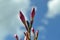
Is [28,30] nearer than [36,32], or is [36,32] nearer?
[28,30]

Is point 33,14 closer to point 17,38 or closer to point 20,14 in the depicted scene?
point 20,14

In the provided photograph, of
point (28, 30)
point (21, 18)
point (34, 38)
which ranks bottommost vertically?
point (34, 38)

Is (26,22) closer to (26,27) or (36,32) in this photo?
(26,27)

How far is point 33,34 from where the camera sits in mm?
2582

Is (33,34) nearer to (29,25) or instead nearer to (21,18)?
(29,25)

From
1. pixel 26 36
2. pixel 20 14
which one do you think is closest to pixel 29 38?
pixel 26 36

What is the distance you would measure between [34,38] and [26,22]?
316 mm

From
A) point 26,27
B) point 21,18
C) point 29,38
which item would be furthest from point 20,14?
point 29,38

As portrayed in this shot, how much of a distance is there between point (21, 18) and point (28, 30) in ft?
0.78

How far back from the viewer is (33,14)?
2441 mm

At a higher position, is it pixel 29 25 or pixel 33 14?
pixel 33 14

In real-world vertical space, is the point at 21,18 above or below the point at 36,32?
above

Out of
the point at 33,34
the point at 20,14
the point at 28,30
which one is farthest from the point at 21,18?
the point at 33,34

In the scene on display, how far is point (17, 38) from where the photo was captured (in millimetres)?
2441
